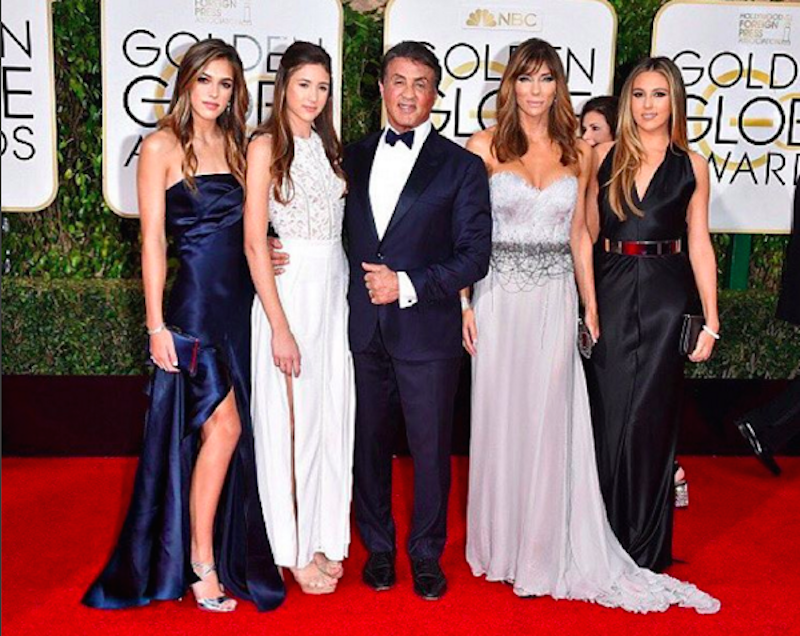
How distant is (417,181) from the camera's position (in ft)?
11.3

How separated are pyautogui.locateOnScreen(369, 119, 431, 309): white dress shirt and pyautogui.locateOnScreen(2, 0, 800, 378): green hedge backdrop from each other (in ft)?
6.30

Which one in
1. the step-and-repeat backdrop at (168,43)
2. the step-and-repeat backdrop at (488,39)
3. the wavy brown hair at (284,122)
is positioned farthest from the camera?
the step-and-repeat backdrop at (488,39)

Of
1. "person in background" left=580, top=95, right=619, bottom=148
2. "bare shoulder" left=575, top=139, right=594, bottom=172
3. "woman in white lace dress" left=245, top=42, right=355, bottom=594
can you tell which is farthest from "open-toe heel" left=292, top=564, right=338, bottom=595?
"person in background" left=580, top=95, right=619, bottom=148

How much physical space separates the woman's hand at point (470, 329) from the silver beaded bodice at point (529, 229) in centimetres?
16

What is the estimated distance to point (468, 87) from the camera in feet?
16.5

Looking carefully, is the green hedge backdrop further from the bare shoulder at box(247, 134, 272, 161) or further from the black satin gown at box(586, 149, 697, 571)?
the bare shoulder at box(247, 134, 272, 161)

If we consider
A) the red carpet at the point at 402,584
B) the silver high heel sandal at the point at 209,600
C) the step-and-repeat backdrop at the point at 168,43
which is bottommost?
the red carpet at the point at 402,584

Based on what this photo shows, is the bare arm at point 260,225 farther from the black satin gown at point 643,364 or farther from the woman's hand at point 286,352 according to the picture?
the black satin gown at point 643,364

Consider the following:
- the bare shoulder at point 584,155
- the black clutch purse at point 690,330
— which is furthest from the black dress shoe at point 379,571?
the bare shoulder at point 584,155

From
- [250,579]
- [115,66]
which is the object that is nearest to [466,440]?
[250,579]

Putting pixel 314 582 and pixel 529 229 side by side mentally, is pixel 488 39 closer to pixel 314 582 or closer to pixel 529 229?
pixel 529 229

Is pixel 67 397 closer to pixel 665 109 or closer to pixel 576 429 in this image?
pixel 576 429

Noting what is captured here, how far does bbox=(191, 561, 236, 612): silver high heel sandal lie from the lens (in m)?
3.50

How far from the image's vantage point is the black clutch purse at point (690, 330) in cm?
379
